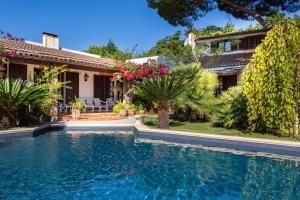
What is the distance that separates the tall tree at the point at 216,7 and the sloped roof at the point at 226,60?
416 cm

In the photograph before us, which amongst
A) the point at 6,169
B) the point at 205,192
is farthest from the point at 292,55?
the point at 6,169

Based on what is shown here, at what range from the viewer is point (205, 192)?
5.96 meters

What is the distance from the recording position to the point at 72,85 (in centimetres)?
2200

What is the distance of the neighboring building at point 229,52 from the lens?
81.8ft

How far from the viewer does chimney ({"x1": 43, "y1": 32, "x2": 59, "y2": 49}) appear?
26336 millimetres

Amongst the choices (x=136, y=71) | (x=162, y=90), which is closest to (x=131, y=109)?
(x=136, y=71)

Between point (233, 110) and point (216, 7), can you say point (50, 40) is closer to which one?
point (216, 7)

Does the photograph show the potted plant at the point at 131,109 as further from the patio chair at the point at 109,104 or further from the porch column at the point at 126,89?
the patio chair at the point at 109,104

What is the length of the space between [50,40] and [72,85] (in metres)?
7.14

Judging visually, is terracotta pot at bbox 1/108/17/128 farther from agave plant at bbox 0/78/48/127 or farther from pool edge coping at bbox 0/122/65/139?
pool edge coping at bbox 0/122/65/139

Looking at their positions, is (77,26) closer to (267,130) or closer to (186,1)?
(186,1)

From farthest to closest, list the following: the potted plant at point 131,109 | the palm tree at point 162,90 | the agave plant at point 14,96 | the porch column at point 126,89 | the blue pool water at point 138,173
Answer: the porch column at point 126,89 < the potted plant at point 131,109 < the palm tree at point 162,90 < the agave plant at point 14,96 < the blue pool water at point 138,173

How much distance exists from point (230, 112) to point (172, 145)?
3694 millimetres

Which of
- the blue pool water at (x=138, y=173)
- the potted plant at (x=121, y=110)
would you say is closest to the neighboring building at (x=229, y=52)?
the potted plant at (x=121, y=110)
